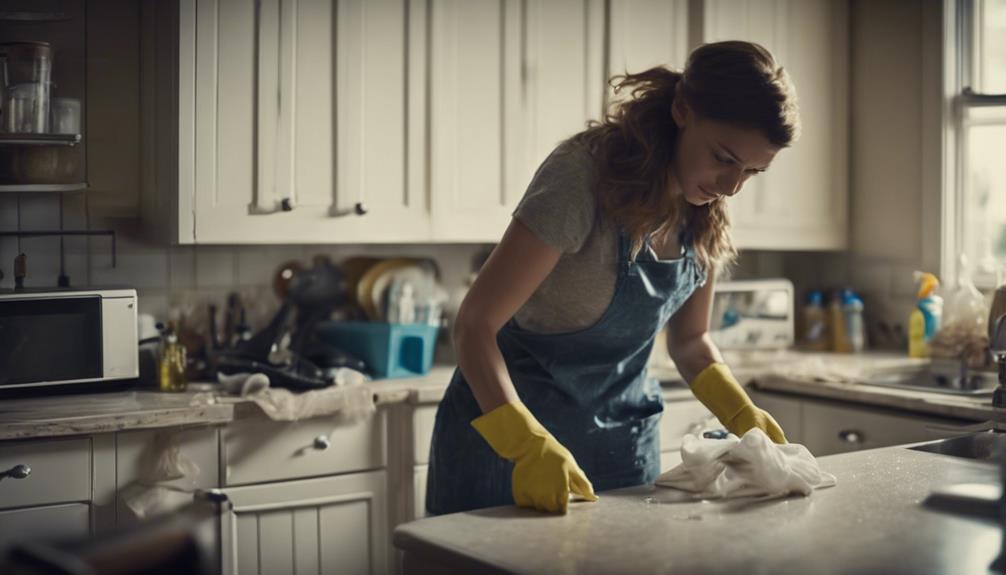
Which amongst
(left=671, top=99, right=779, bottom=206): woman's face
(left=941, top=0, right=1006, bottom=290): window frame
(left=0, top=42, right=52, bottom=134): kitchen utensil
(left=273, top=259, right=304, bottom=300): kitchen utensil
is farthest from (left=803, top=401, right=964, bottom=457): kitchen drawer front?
(left=0, top=42, right=52, bottom=134): kitchen utensil

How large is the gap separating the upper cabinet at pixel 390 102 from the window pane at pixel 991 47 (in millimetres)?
742

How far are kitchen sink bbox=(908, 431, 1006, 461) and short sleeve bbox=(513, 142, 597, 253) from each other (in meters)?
0.73

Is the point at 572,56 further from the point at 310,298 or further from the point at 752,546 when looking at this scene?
the point at 752,546

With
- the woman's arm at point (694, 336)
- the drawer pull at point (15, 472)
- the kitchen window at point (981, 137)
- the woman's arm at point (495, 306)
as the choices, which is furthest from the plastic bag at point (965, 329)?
the drawer pull at point (15, 472)

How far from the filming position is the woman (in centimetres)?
174

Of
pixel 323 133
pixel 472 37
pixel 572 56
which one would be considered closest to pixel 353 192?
pixel 323 133

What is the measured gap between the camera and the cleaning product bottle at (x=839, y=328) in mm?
3641

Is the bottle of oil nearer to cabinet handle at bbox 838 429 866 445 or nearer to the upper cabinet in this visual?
the upper cabinet

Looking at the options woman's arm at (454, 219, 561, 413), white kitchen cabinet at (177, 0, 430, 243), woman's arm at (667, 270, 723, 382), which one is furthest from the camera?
white kitchen cabinet at (177, 0, 430, 243)

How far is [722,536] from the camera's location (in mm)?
1372

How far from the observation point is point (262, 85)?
279 centimetres

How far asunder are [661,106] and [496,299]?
18.1 inches

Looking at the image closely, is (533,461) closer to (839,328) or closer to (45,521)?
(45,521)

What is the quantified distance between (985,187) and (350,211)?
2.05 metres
